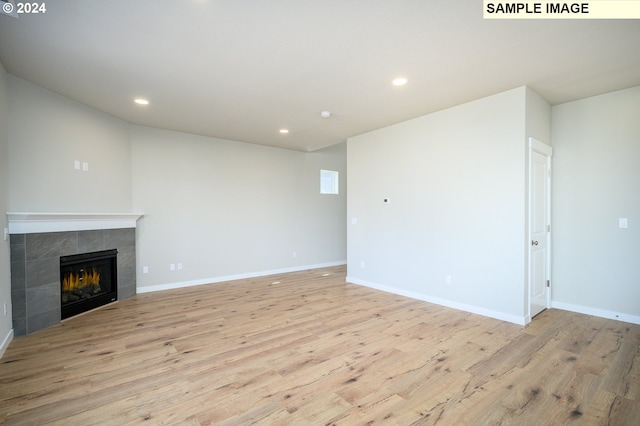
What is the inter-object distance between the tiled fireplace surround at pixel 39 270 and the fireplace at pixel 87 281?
4.7 inches

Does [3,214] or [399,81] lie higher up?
A: [399,81]

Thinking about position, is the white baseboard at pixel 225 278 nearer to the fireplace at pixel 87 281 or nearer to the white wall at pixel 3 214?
the fireplace at pixel 87 281

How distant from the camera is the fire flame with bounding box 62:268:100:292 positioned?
150 inches

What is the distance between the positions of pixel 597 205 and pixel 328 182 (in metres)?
5.07

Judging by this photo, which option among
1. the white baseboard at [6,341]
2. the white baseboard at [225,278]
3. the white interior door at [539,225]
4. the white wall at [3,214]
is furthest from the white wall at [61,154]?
the white interior door at [539,225]

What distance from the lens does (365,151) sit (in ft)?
17.4

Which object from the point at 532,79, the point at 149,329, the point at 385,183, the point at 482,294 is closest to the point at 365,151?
the point at 385,183

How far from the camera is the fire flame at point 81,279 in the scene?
12.5ft

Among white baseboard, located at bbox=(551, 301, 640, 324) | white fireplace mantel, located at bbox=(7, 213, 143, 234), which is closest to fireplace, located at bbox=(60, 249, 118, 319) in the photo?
white fireplace mantel, located at bbox=(7, 213, 143, 234)

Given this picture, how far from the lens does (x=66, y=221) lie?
3.67m

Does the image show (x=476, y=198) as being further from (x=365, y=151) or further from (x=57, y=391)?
(x=57, y=391)

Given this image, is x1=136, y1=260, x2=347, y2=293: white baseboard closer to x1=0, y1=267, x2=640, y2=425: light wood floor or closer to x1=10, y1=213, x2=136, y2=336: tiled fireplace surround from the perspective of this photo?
x1=0, y1=267, x2=640, y2=425: light wood floor

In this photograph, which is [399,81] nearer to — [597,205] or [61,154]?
[597,205]

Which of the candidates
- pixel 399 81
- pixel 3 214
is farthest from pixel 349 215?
pixel 3 214
